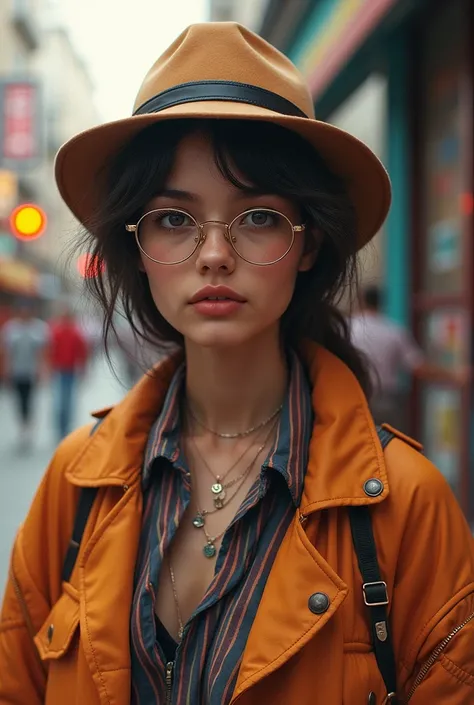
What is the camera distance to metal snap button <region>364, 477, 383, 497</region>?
1396 mm

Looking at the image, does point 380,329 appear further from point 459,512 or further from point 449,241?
point 459,512

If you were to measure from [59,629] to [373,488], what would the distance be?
27.2 inches

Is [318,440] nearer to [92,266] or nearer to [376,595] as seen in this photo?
[376,595]

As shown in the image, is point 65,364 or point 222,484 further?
point 65,364

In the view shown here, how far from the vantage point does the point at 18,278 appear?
22891 mm

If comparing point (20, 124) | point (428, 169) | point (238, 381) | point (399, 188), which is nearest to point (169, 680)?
point (238, 381)

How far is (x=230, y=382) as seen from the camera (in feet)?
5.52

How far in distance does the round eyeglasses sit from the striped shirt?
14.0 inches

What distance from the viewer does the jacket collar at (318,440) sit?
4.68 feet

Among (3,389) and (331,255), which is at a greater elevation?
(331,255)

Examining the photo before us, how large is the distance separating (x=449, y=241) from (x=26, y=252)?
24019mm

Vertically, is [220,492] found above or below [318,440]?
A: below

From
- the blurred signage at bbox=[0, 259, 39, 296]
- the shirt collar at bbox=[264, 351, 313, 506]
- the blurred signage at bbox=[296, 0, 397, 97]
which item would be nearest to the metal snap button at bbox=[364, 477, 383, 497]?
the shirt collar at bbox=[264, 351, 313, 506]

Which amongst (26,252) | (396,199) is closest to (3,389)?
(26,252)
